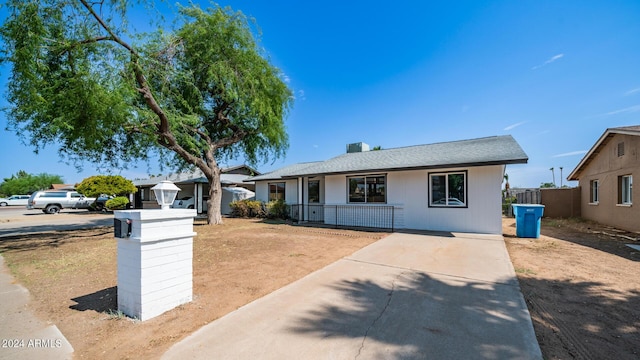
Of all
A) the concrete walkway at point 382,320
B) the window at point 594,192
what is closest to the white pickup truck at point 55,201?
the concrete walkway at point 382,320

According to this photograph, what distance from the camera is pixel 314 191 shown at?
47.8 feet

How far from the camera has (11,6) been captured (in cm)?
759

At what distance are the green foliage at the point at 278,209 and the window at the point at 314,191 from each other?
1.61 metres

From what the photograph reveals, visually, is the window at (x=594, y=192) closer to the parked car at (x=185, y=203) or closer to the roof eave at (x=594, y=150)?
the roof eave at (x=594, y=150)

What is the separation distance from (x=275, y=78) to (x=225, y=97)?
2760mm

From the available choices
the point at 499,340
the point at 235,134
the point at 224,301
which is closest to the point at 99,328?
the point at 224,301

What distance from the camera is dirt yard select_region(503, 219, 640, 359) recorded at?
2775 millimetres

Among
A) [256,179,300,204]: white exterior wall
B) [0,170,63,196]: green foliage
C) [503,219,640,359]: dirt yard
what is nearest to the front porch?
[256,179,300,204]: white exterior wall

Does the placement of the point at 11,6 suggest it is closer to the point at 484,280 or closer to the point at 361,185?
the point at 361,185

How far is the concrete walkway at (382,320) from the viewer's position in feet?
8.57

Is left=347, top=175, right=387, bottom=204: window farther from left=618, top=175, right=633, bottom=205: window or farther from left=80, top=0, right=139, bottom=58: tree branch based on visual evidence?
left=80, top=0, right=139, bottom=58: tree branch

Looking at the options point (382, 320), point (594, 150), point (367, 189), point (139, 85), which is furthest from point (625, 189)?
point (139, 85)

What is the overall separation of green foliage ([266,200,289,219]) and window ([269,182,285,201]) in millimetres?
784

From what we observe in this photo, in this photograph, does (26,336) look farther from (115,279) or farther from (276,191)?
(276,191)
